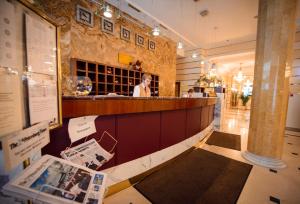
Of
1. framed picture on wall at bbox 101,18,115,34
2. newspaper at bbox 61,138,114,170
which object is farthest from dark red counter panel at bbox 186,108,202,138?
framed picture on wall at bbox 101,18,115,34

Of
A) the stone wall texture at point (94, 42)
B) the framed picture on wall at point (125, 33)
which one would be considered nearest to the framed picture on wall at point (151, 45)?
the stone wall texture at point (94, 42)

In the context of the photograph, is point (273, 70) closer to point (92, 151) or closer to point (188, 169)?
point (188, 169)

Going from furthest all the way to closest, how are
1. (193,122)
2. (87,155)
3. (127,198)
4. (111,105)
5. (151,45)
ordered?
(151,45) → (193,122) → (127,198) → (111,105) → (87,155)

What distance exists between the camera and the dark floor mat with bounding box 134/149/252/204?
5.38ft

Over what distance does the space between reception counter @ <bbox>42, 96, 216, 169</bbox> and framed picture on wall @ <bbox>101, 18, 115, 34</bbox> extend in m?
3.96

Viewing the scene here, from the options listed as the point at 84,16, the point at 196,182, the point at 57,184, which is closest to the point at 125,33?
the point at 84,16

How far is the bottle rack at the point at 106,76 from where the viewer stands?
4102mm

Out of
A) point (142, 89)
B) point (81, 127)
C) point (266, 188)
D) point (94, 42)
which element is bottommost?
point (266, 188)

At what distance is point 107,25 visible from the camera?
470 cm

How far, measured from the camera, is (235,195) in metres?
1.71

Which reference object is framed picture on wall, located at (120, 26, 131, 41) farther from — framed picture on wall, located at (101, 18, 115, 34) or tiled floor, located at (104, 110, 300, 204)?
tiled floor, located at (104, 110, 300, 204)

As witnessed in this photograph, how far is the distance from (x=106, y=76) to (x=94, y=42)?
115 centimetres

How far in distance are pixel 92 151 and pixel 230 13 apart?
244 inches

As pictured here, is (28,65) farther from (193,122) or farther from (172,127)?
(193,122)
